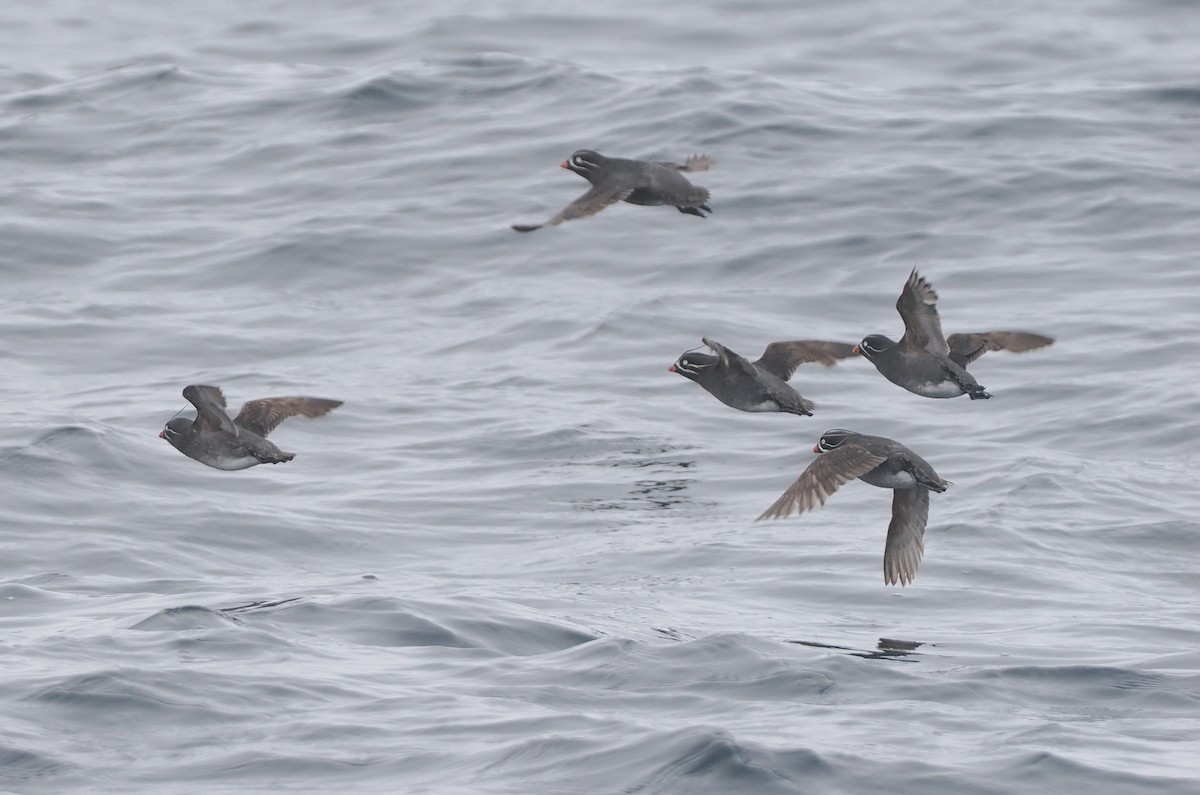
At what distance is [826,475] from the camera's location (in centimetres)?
1314

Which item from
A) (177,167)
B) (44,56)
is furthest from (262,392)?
(44,56)

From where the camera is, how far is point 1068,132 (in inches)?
1179

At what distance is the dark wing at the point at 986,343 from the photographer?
14.7 m

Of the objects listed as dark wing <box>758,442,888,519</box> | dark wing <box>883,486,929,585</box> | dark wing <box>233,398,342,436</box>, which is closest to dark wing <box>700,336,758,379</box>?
dark wing <box>758,442,888,519</box>

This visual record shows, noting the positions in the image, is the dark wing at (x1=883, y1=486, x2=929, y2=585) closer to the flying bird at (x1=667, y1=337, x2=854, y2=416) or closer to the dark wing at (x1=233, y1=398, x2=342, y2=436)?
the flying bird at (x1=667, y1=337, x2=854, y2=416)

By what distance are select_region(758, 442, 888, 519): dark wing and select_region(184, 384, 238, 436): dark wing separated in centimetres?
423

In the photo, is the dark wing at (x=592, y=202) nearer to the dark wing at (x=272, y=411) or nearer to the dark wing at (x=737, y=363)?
the dark wing at (x=737, y=363)

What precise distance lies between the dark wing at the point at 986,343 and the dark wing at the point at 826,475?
1655mm

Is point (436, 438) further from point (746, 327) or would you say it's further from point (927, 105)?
point (927, 105)

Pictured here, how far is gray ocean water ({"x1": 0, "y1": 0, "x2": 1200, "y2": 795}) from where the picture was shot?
12414 mm

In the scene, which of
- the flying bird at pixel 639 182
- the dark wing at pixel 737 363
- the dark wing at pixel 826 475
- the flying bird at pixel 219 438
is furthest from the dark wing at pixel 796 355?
the flying bird at pixel 219 438

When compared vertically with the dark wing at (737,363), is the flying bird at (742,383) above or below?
below

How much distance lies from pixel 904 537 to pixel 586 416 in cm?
793

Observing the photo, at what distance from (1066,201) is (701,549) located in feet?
36.2
